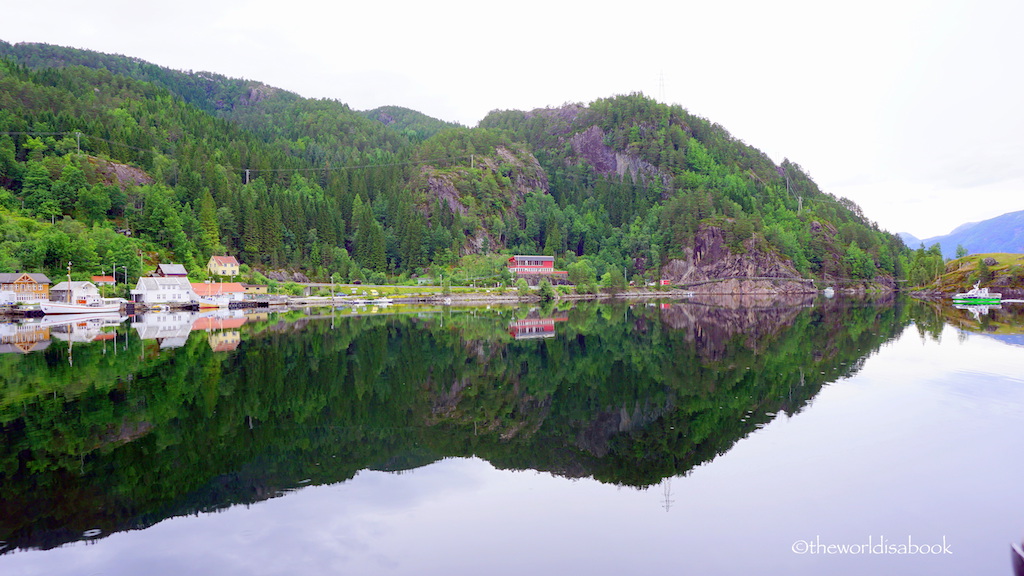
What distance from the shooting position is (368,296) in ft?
327

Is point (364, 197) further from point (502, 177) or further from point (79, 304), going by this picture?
point (79, 304)

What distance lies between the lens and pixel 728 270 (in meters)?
138

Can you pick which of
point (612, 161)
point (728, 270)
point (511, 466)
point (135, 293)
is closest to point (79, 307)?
point (135, 293)

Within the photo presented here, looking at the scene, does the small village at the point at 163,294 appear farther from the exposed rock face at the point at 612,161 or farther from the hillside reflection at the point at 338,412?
the exposed rock face at the point at 612,161

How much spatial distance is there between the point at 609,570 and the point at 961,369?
82.3 ft

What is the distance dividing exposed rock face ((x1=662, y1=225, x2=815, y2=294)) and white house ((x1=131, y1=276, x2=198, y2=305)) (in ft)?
328

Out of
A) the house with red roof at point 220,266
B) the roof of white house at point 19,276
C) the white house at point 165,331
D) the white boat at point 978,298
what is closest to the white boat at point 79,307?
the roof of white house at point 19,276

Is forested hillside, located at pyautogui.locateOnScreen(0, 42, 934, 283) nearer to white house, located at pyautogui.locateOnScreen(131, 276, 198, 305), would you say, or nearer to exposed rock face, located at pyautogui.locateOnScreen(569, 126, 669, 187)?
exposed rock face, located at pyautogui.locateOnScreen(569, 126, 669, 187)

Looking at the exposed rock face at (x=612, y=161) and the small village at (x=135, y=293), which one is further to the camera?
the exposed rock face at (x=612, y=161)

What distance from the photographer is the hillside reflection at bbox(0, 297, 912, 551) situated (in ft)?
42.0

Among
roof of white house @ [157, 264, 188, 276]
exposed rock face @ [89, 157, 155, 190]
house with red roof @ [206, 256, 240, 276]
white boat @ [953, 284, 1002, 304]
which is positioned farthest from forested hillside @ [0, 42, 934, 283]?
white boat @ [953, 284, 1002, 304]

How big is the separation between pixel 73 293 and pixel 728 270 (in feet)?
390

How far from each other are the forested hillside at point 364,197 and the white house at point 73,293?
18.7ft

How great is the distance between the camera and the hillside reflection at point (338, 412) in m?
12.8
